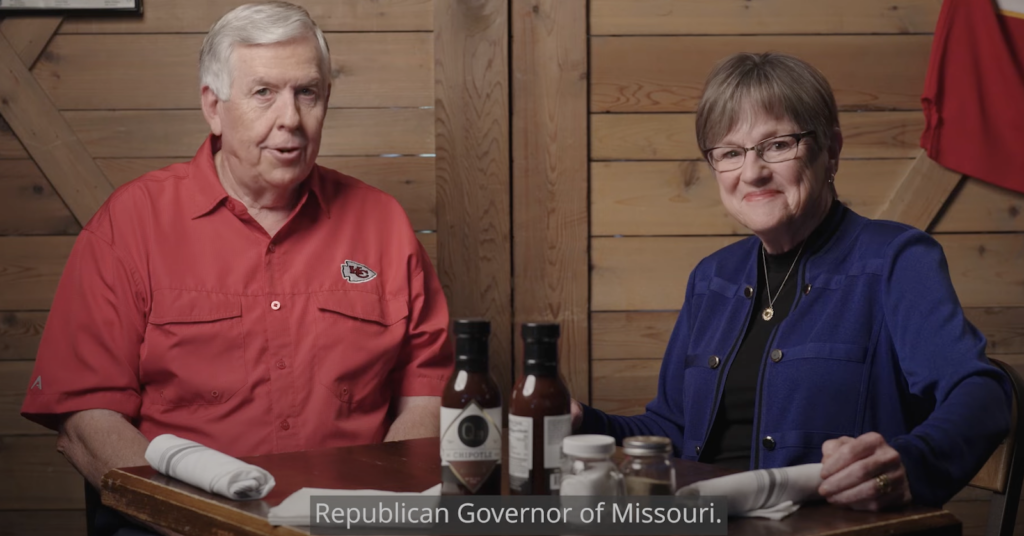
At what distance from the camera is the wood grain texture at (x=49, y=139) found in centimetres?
271

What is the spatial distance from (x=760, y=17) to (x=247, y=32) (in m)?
1.49

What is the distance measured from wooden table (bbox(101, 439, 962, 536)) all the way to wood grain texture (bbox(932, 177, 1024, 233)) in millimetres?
1704

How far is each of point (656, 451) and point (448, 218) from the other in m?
1.74

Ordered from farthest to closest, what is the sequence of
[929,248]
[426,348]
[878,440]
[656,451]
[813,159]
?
1. [426,348]
2. [813,159]
3. [929,248]
4. [878,440]
5. [656,451]

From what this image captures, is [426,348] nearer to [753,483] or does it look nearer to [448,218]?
[448,218]

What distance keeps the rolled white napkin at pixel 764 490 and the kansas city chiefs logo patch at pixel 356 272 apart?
1.19 metres

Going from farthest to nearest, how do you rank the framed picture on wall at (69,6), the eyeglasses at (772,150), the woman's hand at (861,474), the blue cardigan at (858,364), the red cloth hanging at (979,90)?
the red cloth hanging at (979,90) < the framed picture on wall at (69,6) < the eyeglasses at (772,150) < the blue cardigan at (858,364) < the woman's hand at (861,474)

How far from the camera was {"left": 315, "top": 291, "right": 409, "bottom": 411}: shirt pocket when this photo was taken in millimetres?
2148

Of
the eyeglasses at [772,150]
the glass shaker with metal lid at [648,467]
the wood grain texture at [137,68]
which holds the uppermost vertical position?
the wood grain texture at [137,68]

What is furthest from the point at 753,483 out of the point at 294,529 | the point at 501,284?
the point at 501,284

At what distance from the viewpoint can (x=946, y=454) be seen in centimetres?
138

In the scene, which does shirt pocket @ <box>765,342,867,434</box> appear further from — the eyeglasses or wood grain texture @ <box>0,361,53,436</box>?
wood grain texture @ <box>0,361,53,436</box>

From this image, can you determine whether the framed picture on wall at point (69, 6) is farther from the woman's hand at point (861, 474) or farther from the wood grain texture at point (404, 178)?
the woman's hand at point (861, 474)

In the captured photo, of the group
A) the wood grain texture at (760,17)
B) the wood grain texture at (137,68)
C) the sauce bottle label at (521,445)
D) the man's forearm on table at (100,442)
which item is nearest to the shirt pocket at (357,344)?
the man's forearm on table at (100,442)
